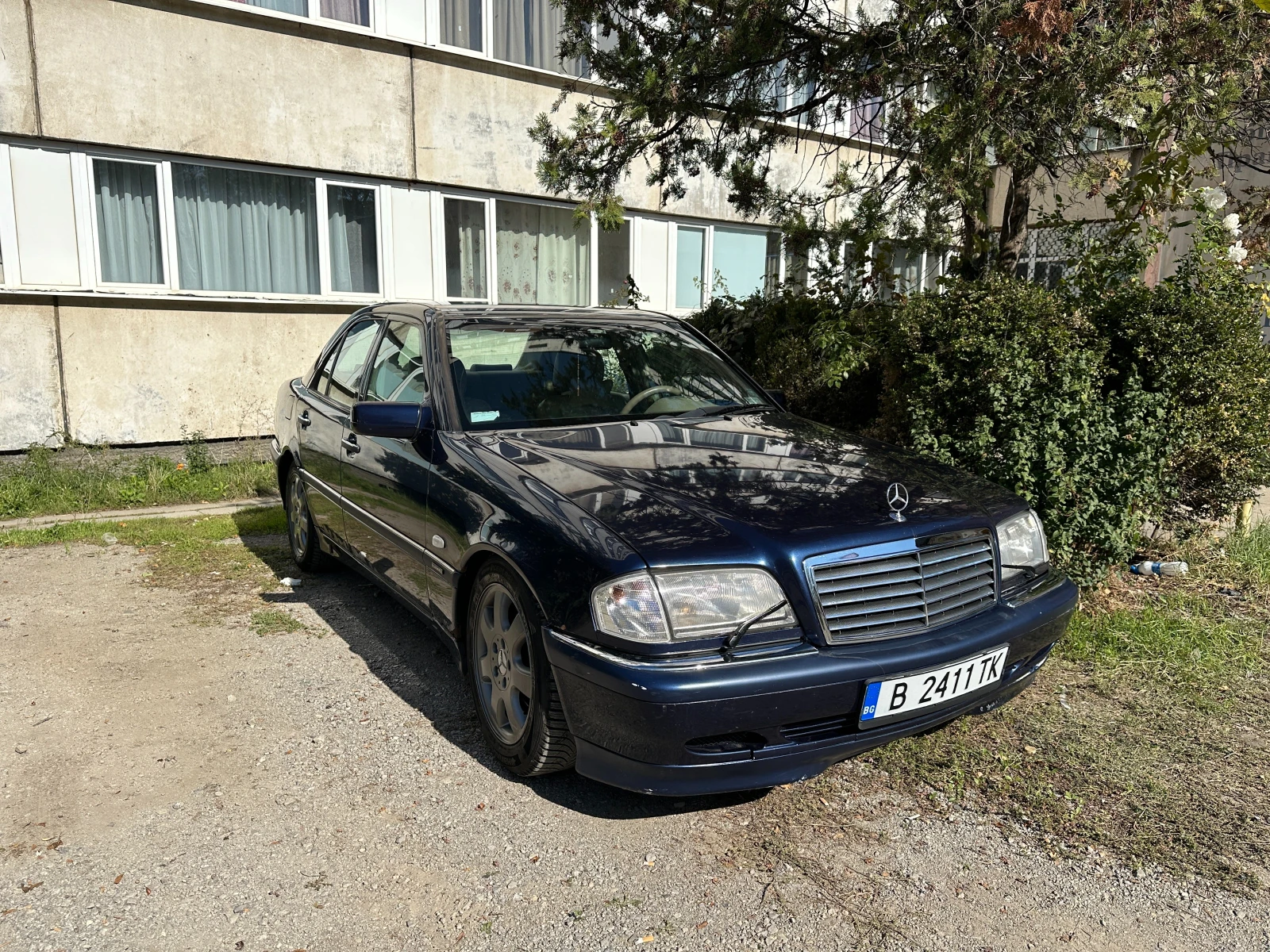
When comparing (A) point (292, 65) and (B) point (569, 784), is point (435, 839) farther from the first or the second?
(A) point (292, 65)

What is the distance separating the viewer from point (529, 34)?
403 inches

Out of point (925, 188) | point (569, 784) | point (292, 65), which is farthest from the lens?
point (292, 65)

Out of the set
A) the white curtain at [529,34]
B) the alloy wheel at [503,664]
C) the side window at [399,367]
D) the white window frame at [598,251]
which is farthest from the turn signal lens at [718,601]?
the white window frame at [598,251]

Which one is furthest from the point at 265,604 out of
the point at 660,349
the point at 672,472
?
the point at 672,472

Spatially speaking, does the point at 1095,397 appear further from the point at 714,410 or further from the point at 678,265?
the point at 678,265

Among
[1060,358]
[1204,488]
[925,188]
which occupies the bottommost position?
[1204,488]

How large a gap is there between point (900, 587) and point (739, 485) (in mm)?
631

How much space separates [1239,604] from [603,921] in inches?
167

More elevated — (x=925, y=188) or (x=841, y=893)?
(x=925, y=188)

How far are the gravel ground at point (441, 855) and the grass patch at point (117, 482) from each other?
400 cm

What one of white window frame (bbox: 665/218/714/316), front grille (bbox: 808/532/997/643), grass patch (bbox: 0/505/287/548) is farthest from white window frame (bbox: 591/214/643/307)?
front grille (bbox: 808/532/997/643)

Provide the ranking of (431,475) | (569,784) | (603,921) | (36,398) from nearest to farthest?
(603,921) → (569,784) → (431,475) → (36,398)

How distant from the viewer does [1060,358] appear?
15.4 ft

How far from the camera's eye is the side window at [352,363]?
4.92m
